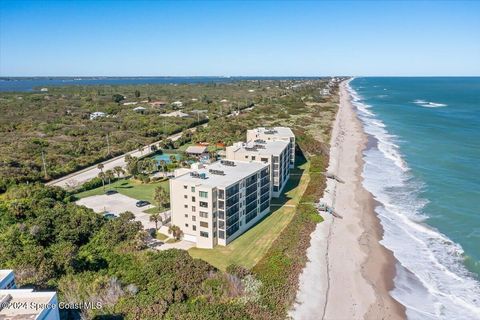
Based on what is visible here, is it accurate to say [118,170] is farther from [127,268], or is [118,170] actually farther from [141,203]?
[127,268]

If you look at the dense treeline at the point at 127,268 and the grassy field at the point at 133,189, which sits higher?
the dense treeline at the point at 127,268

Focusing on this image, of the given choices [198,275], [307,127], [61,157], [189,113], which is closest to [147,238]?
[198,275]

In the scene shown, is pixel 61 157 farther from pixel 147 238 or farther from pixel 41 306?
pixel 41 306

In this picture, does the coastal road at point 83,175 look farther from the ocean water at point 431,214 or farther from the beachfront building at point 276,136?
the ocean water at point 431,214

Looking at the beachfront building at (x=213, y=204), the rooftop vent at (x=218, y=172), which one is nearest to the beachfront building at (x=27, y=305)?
the beachfront building at (x=213, y=204)

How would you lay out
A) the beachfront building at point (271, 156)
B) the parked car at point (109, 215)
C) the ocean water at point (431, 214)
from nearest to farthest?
the ocean water at point (431, 214)
the parked car at point (109, 215)
the beachfront building at point (271, 156)

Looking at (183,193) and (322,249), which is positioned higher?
(183,193)
